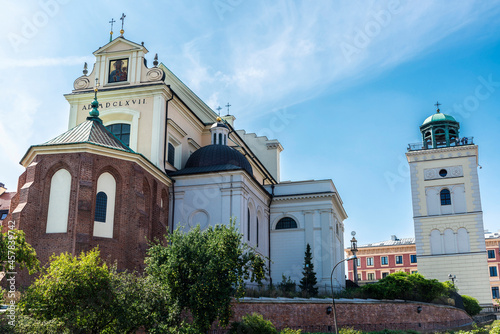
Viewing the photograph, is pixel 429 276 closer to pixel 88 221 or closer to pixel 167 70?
pixel 167 70

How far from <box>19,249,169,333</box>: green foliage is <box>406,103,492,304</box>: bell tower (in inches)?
1720

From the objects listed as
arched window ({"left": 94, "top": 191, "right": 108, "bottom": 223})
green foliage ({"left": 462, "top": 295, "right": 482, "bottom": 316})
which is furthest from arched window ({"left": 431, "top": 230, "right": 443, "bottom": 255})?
arched window ({"left": 94, "top": 191, "right": 108, "bottom": 223})

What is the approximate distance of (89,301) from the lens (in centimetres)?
2200

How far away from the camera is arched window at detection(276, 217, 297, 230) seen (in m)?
45.9

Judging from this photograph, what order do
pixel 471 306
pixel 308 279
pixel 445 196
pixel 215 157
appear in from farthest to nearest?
1. pixel 445 196
2. pixel 471 306
3. pixel 308 279
4. pixel 215 157

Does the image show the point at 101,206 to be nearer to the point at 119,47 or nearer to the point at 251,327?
the point at 251,327

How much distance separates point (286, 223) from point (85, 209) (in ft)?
67.3

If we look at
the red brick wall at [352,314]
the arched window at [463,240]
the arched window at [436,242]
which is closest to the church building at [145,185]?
the red brick wall at [352,314]

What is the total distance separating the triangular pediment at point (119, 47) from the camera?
3871cm

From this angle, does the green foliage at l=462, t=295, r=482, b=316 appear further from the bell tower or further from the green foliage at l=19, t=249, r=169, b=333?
the green foliage at l=19, t=249, r=169, b=333

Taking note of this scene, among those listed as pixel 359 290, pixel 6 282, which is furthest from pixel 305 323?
pixel 6 282

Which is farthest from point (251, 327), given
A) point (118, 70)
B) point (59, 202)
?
point (118, 70)

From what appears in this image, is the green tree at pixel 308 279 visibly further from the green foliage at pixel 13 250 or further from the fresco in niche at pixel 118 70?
the green foliage at pixel 13 250

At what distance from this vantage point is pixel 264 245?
146 feet
